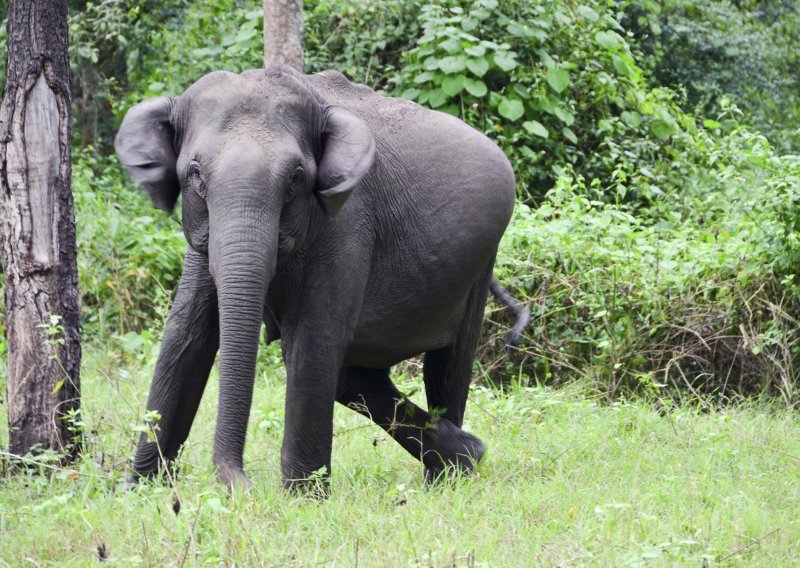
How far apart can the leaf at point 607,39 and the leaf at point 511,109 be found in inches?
47.3

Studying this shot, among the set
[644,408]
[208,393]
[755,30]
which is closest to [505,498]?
[644,408]

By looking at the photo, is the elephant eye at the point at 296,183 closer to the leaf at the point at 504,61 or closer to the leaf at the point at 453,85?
the leaf at the point at 453,85

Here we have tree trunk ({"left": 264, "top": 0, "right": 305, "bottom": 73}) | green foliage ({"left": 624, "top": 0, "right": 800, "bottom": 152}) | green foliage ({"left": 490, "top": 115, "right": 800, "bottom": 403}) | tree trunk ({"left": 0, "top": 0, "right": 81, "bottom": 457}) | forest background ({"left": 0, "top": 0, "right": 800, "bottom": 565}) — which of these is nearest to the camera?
tree trunk ({"left": 0, "top": 0, "right": 81, "bottom": 457})

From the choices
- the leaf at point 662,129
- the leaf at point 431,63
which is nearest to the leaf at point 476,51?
the leaf at point 431,63

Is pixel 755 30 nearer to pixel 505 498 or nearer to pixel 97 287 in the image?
pixel 97 287

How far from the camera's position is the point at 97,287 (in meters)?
8.41

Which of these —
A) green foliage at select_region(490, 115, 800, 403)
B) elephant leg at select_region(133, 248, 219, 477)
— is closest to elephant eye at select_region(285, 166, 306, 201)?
elephant leg at select_region(133, 248, 219, 477)

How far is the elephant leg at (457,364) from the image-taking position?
18.1ft

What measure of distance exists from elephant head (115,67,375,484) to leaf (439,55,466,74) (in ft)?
16.8

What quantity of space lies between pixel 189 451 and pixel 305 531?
4.89ft

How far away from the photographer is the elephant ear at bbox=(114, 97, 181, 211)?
4.30 metres

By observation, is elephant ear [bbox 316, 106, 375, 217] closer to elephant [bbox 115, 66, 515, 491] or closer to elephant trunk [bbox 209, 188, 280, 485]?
elephant [bbox 115, 66, 515, 491]

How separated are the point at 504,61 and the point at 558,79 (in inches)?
23.3

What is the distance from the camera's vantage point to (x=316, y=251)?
177 inches
